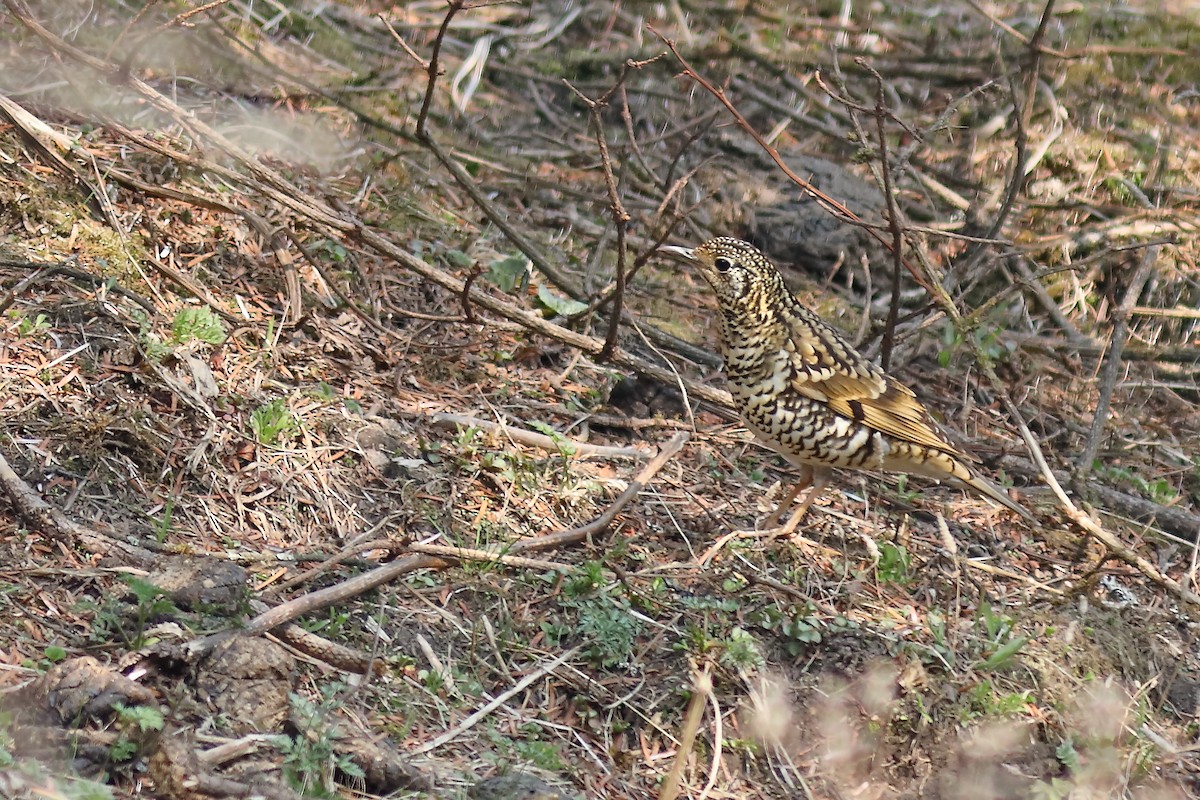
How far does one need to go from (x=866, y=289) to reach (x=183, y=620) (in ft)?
15.1

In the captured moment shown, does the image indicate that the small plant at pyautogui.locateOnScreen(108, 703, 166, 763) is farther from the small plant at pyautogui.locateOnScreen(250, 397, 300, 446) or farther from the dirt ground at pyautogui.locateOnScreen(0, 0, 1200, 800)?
the small plant at pyautogui.locateOnScreen(250, 397, 300, 446)

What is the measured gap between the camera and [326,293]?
5492mm

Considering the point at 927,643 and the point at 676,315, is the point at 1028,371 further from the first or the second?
the point at 927,643

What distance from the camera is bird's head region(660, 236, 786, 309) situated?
16.4 ft

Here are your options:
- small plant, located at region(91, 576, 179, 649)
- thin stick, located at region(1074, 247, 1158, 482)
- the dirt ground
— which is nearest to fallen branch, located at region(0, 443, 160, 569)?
the dirt ground

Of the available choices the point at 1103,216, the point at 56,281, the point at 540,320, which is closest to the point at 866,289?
the point at 1103,216

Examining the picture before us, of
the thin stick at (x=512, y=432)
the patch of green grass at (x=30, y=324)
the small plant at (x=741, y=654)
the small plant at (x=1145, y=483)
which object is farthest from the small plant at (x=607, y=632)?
the small plant at (x=1145, y=483)

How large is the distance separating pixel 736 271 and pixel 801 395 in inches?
24.1

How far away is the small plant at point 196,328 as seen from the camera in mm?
4641

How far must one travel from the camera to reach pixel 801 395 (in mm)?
4922

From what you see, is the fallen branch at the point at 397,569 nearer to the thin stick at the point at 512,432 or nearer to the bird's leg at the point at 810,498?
the thin stick at the point at 512,432

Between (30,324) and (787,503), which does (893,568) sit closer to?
(787,503)

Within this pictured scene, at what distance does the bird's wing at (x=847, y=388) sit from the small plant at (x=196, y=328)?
2421 millimetres

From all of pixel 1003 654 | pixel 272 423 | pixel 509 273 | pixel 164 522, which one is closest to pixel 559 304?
pixel 509 273
